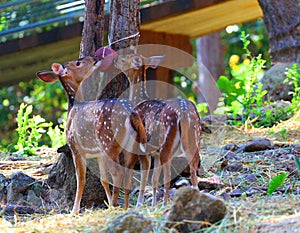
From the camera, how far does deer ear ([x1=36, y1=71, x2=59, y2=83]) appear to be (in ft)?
22.9

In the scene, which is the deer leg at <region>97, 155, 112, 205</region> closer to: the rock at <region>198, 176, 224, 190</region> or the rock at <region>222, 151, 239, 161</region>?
the rock at <region>198, 176, 224, 190</region>

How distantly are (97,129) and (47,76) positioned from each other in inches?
32.1

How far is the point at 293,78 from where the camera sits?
10570 mm

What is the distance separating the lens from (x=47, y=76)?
7020 millimetres

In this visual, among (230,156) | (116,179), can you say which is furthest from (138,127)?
(230,156)

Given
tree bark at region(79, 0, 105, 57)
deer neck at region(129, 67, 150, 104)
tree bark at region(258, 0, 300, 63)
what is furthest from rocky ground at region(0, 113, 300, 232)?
tree bark at region(258, 0, 300, 63)

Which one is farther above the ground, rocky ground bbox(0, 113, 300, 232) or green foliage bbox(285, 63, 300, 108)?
green foliage bbox(285, 63, 300, 108)

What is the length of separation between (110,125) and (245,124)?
4.05 m

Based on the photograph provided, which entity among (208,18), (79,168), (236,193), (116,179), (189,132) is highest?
(208,18)

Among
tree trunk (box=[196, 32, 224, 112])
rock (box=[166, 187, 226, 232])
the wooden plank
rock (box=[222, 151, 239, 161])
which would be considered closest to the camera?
rock (box=[166, 187, 226, 232])

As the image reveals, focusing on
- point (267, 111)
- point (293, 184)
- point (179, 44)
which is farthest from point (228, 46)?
point (293, 184)

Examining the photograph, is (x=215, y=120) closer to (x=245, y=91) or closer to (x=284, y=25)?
(x=245, y=91)

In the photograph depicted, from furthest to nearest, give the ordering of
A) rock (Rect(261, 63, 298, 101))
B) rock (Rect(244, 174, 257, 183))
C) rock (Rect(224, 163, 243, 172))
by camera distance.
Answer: rock (Rect(261, 63, 298, 101)) < rock (Rect(224, 163, 243, 172)) < rock (Rect(244, 174, 257, 183))

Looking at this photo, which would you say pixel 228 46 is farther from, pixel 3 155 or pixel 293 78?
pixel 3 155
